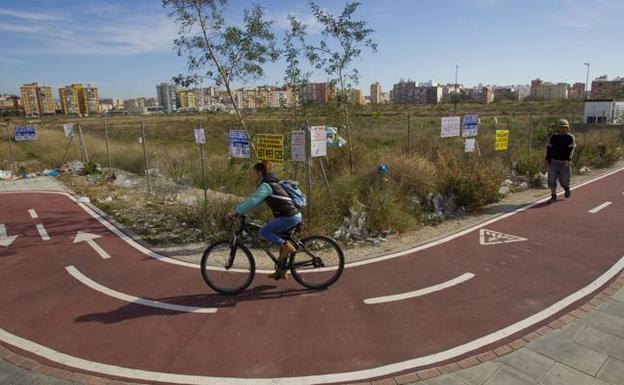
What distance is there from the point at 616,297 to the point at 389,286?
2750 mm

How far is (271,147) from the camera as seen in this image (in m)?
7.94

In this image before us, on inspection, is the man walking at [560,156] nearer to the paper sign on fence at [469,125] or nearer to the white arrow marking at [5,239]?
the paper sign on fence at [469,125]

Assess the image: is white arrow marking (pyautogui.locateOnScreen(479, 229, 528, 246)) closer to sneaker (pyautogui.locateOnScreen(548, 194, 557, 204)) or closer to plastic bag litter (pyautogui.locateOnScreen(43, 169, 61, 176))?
sneaker (pyautogui.locateOnScreen(548, 194, 557, 204))

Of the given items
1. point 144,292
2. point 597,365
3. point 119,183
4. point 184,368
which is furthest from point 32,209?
point 597,365

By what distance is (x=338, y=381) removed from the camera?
3871mm

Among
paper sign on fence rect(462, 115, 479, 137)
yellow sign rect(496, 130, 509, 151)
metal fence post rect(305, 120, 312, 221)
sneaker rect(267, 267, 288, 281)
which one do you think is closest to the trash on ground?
metal fence post rect(305, 120, 312, 221)

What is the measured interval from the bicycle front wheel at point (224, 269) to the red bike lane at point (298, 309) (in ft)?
0.59

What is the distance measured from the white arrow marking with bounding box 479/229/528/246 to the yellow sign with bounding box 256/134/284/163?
12.9ft

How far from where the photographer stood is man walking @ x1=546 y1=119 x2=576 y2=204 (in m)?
→ 10.4

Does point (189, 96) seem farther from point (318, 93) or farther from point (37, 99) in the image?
point (37, 99)

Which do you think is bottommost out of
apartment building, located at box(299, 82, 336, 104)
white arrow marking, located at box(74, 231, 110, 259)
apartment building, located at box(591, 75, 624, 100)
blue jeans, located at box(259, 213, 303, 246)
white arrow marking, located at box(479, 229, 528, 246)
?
white arrow marking, located at box(74, 231, 110, 259)

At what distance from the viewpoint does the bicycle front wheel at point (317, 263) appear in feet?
19.2

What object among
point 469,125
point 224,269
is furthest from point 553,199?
point 224,269

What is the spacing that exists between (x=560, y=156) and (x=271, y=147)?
7.32m
